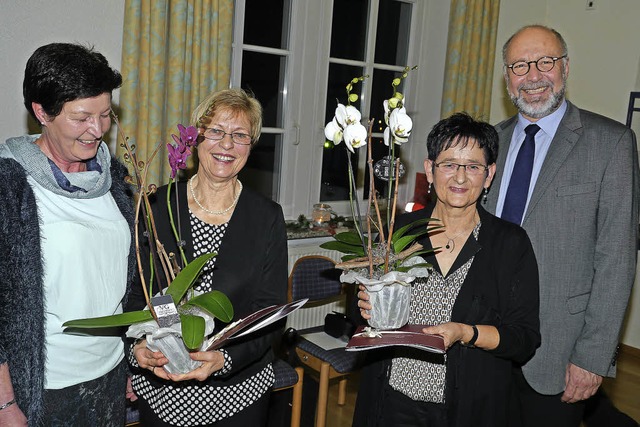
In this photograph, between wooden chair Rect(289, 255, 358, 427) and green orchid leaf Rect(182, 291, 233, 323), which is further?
wooden chair Rect(289, 255, 358, 427)

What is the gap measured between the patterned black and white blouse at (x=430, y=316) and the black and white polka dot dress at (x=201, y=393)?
0.50m

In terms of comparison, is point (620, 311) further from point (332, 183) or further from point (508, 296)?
point (332, 183)

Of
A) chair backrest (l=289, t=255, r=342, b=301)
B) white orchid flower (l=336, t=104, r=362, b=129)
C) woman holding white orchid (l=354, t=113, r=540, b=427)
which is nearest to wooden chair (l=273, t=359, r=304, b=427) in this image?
chair backrest (l=289, t=255, r=342, b=301)

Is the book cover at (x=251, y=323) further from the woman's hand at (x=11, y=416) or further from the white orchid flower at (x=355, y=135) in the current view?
the woman's hand at (x=11, y=416)

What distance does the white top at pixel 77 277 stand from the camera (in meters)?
1.65

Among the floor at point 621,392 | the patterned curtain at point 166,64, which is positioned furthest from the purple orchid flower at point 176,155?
the floor at point 621,392

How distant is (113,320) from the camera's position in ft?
4.70

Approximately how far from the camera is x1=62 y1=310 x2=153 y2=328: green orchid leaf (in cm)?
141

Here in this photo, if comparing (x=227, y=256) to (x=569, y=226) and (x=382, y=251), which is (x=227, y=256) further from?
(x=569, y=226)

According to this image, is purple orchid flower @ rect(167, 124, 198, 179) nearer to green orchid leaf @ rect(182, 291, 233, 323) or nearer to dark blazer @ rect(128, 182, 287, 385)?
green orchid leaf @ rect(182, 291, 233, 323)

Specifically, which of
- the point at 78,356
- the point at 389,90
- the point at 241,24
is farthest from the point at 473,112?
the point at 78,356

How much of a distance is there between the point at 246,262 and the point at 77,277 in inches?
19.9

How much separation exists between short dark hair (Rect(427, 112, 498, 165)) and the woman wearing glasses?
579 mm

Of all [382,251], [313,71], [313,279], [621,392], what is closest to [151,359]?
[382,251]
